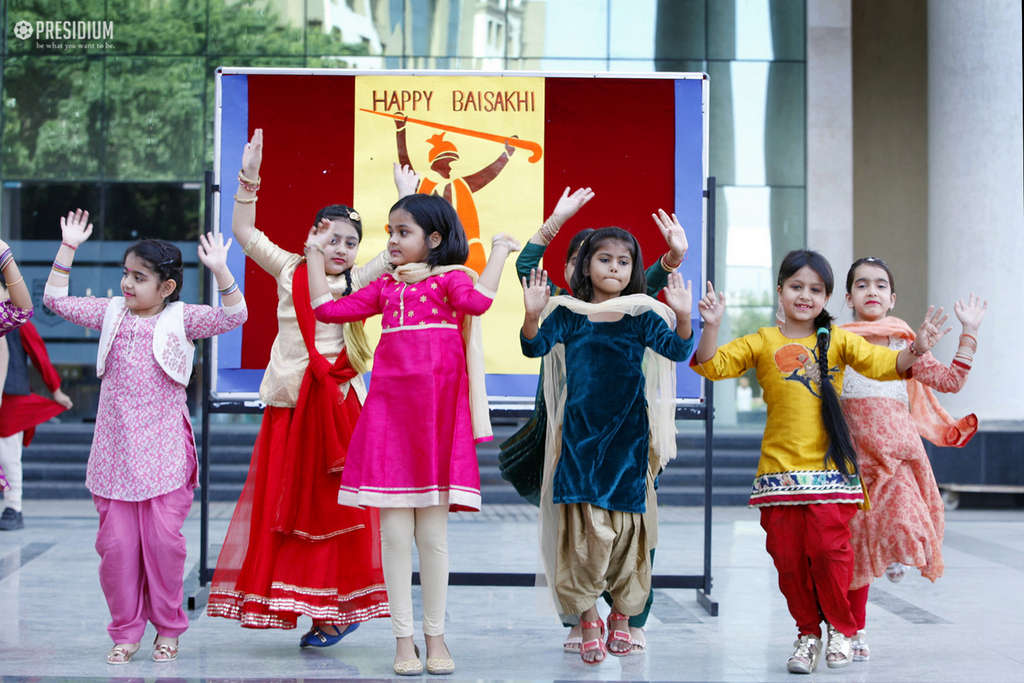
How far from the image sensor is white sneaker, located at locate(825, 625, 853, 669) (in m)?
3.73

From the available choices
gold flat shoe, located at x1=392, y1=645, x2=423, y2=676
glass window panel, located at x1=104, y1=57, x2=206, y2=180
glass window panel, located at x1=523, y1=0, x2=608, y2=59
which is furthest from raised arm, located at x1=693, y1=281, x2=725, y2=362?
glass window panel, located at x1=104, y1=57, x2=206, y2=180

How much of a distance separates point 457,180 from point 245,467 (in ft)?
18.9

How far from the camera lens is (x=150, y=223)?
12.2m

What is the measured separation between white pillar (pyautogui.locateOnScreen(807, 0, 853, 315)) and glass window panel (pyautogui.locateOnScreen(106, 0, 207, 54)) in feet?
24.7

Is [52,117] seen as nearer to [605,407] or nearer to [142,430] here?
[142,430]

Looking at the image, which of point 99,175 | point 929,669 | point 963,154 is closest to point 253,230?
point 929,669

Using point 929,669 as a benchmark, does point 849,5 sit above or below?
above

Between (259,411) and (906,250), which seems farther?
(906,250)

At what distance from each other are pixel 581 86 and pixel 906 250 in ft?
28.4

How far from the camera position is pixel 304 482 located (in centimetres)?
394

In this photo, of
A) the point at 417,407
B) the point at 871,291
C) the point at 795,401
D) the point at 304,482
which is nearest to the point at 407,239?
the point at 417,407

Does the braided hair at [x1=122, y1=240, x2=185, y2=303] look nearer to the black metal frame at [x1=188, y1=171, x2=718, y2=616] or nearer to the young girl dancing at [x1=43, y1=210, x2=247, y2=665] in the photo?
the young girl dancing at [x1=43, y1=210, x2=247, y2=665]

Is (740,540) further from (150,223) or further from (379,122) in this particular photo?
(150,223)

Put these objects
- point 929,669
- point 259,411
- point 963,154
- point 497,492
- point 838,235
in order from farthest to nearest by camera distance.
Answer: point 838,235 < point 963,154 < point 497,492 < point 259,411 < point 929,669
